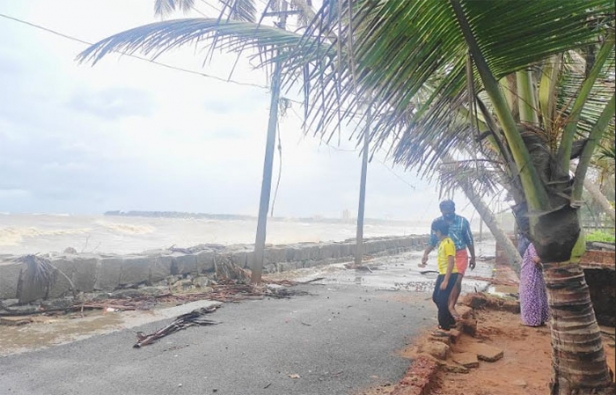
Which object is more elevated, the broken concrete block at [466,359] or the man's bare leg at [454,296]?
the man's bare leg at [454,296]

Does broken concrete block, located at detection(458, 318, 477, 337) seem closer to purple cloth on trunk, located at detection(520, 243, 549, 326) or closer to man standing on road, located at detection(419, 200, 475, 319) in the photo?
man standing on road, located at detection(419, 200, 475, 319)

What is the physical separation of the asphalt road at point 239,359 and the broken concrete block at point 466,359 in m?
0.53

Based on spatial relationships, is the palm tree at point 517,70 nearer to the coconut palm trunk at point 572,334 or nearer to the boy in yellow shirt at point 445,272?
the coconut palm trunk at point 572,334

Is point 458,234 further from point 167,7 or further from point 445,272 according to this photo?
point 167,7

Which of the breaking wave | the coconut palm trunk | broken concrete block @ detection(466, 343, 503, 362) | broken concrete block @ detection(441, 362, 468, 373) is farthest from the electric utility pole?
the breaking wave

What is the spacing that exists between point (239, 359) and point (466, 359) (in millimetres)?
2193

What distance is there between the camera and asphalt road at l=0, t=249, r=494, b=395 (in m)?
3.19

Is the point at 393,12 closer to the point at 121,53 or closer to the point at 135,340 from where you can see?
the point at 121,53

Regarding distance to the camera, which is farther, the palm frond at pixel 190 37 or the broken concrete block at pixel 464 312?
the broken concrete block at pixel 464 312

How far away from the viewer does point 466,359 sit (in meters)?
→ 4.18

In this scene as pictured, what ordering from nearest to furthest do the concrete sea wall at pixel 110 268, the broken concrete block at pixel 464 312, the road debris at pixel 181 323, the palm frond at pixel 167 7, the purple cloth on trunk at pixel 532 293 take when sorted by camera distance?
the road debris at pixel 181 323
the concrete sea wall at pixel 110 268
the purple cloth on trunk at pixel 532 293
the broken concrete block at pixel 464 312
the palm frond at pixel 167 7

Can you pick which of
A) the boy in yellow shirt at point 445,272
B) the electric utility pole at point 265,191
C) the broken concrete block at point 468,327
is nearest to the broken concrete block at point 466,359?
the boy in yellow shirt at point 445,272

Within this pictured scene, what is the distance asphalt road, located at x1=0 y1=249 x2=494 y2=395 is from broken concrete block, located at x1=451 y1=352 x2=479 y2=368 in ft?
1.75

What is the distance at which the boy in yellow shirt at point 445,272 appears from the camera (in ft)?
16.4
